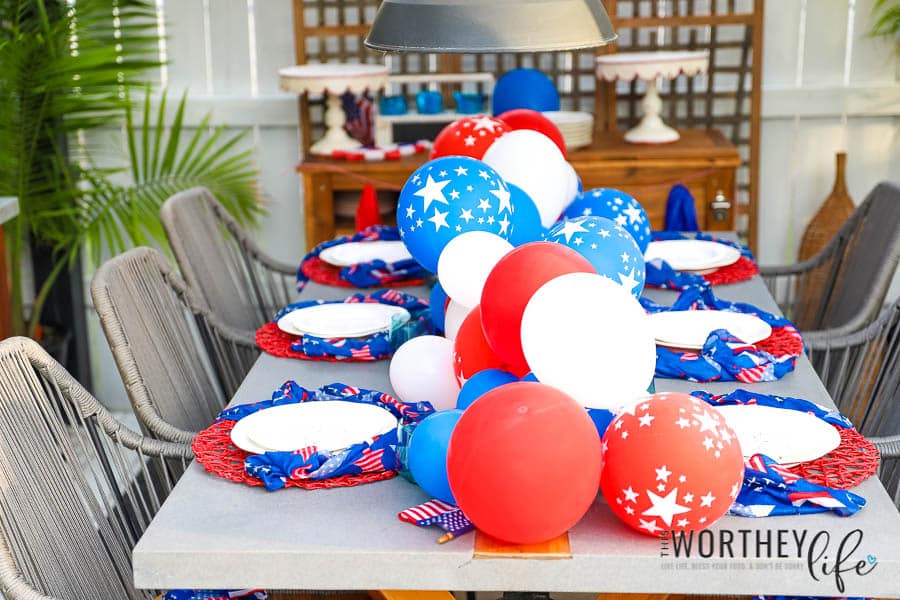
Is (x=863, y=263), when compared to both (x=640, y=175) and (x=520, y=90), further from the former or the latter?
(x=520, y=90)

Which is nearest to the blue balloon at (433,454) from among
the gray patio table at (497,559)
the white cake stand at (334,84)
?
the gray patio table at (497,559)

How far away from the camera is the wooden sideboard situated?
3.41 meters

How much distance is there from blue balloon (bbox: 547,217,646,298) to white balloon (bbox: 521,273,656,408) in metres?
0.28

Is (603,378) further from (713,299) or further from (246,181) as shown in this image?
(246,181)

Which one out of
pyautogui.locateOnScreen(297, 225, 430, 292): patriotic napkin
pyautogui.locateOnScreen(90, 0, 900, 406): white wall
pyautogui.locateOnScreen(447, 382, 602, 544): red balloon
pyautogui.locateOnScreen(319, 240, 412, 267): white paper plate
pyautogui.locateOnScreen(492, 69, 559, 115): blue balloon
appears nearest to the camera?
pyautogui.locateOnScreen(447, 382, 602, 544): red balloon

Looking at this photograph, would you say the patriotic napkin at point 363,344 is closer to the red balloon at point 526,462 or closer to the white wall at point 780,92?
the red balloon at point 526,462

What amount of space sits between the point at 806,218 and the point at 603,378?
9.34 ft

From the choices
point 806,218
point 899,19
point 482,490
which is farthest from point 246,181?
point 482,490

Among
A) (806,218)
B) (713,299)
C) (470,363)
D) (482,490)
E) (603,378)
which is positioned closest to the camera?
(482,490)

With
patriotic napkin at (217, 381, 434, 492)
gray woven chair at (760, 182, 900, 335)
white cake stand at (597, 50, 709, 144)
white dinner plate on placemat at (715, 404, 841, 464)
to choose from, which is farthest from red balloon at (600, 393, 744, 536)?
white cake stand at (597, 50, 709, 144)

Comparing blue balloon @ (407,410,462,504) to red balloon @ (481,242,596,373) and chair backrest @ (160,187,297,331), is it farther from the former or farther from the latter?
chair backrest @ (160,187,297,331)

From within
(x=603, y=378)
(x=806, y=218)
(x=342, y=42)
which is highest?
(x=342, y=42)

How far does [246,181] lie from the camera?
396 centimetres

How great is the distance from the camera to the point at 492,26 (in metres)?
1.51
